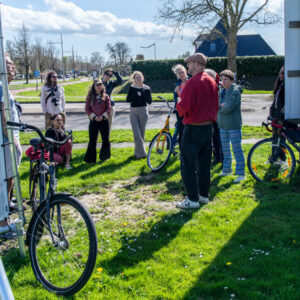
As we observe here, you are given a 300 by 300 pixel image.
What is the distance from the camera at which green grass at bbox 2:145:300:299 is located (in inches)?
135

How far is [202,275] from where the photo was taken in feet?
11.9

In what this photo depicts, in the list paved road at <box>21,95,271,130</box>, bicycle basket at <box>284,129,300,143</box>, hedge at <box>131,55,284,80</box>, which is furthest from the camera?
hedge at <box>131,55,284,80</box>

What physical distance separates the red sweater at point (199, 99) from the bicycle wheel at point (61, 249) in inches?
87.4

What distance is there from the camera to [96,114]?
8.41m

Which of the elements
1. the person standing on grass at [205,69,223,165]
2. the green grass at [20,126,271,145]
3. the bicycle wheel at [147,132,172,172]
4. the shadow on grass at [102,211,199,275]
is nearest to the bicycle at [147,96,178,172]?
the bicycle wheel at [147,132,172,172]

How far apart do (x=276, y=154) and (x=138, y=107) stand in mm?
3334

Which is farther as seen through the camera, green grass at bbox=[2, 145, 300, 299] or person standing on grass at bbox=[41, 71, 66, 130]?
person standing on grass at bbox=[41, 71, 66, 130]

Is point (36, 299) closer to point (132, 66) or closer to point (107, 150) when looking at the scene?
point (107, 150)

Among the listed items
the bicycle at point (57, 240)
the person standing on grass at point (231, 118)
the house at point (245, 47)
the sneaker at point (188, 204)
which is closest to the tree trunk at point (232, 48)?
the person standing on grass at point (231, 118)

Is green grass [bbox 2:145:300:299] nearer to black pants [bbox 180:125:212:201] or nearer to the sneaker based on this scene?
the sneaker

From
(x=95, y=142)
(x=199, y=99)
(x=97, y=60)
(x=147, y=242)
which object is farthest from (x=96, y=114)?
(x=97, y=60)

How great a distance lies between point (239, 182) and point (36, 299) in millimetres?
4193

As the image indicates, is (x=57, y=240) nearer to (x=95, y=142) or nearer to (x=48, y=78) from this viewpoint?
(x=95, y=142)

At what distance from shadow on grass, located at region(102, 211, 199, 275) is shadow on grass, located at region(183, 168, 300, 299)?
2.28ft
